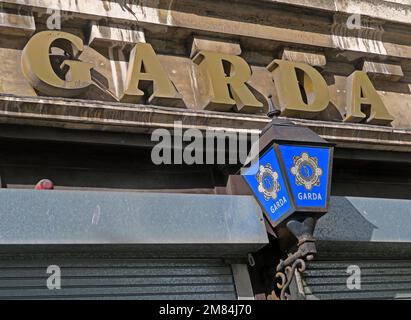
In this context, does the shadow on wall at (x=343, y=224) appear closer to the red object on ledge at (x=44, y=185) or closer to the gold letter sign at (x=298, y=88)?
the gold letter sign at (x=298, y=88)

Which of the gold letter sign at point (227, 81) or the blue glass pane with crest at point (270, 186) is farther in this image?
the gold letter sign at point (227, 81)

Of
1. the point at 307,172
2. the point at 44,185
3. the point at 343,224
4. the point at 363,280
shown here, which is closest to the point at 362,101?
the point at 343,224

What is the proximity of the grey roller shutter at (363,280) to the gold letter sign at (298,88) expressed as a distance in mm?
1584

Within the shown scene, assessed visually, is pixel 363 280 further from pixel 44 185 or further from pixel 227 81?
pixel 44 185

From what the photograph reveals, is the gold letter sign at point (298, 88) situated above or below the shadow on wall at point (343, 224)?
above

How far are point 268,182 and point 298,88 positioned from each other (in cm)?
178

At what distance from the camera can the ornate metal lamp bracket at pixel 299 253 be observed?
6.07 metres

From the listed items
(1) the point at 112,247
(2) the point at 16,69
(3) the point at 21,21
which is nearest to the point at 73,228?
(1) the point at 112,247

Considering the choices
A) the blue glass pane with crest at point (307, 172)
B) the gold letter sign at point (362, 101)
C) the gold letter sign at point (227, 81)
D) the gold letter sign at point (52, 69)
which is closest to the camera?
the blue glass pane with crest at point (307, 172)

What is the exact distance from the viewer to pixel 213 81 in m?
7.44

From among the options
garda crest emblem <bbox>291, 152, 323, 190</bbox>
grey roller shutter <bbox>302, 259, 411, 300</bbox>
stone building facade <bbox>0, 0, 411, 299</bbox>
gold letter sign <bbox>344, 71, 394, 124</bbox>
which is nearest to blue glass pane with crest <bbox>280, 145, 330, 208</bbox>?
garda crest emblem <bbox>291, 152, 323, 190</bbox>

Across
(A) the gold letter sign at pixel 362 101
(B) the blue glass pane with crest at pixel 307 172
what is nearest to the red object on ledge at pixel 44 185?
(B) the blue glass pane with crest at pixel 307 172

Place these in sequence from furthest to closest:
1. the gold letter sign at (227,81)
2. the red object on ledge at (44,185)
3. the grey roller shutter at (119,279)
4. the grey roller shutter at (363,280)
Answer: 1. the gold letter sign at (227,81)
2. the grey roller shutter at (363,280)
3. the red object on ledge at (44,185)
4. the grey roller shutter at (119,279)

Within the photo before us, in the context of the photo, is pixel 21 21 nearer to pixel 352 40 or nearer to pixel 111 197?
pixel 111 197
